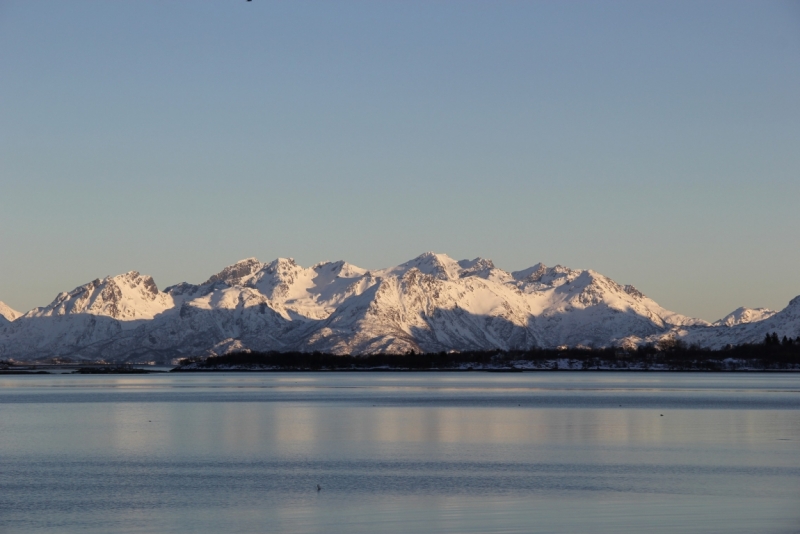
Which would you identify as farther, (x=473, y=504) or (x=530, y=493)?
(x=530, y=493)

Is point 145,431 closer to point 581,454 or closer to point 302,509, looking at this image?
point 581,454

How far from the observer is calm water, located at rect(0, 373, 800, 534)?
43.6 meters

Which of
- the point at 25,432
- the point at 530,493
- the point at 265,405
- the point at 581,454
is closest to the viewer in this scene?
the point at 530,493

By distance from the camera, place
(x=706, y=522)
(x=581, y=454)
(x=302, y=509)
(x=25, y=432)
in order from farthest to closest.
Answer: (x=25, y=432), (x=581, y=454), (x=302, y=509), (x=706, y=522)

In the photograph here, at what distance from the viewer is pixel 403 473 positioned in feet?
190

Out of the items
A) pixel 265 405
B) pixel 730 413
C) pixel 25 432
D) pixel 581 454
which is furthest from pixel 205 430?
pixel 730 413

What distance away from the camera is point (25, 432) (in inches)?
3364

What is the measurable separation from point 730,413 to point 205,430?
165 feet

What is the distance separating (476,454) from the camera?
67.5 metres

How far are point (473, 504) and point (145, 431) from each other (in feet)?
147

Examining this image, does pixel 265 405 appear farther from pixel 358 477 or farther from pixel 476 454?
pixel 358 477

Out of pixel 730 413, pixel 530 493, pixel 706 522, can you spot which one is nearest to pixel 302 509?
pixel 530 493

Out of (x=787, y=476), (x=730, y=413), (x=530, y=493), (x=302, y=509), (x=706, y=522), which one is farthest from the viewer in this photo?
(x=730, y=413)

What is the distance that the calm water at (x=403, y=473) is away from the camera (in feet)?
143
